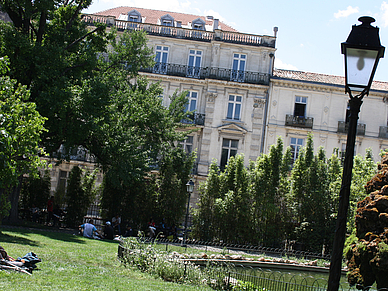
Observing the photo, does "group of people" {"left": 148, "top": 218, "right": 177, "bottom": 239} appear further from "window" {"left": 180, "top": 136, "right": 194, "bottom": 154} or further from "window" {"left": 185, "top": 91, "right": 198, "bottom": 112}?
"window" {"left": 185, "top": 91, "right": 198, "bottom": 112}

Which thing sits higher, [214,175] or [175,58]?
[175,58]

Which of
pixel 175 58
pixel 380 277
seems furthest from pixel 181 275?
pixel 175 58

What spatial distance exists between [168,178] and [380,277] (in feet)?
49.8

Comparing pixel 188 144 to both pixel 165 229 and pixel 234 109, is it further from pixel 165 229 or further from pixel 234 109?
pixel 165 229

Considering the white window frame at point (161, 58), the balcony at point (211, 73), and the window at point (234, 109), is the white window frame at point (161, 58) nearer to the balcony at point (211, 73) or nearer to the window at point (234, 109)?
the balcony at point (211, 73)

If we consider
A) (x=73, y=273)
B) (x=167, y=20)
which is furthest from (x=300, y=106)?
(x=73, y=273)

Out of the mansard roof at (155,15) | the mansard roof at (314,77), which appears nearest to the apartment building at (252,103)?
the mansard roof at (314,77)

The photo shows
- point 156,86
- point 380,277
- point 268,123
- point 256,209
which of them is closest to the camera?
point 380,277

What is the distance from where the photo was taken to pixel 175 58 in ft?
111

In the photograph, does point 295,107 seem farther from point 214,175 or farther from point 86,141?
point 86,141

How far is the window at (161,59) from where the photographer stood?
33.7 meters

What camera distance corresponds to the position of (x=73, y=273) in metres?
9.64

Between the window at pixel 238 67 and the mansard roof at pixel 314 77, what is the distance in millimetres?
2690

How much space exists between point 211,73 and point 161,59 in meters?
4.47
